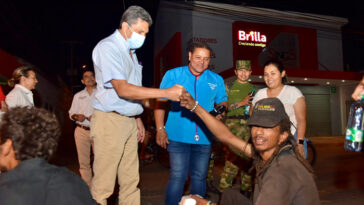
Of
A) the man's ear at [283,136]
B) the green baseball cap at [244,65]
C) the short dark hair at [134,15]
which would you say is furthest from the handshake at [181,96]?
Answer: the green baseball cap at [244,65]

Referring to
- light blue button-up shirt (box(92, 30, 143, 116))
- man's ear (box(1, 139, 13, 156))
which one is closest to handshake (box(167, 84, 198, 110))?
light blue button-up shirt (box(92, 30, 143, 116))

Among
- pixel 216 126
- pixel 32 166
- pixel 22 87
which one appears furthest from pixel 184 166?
pixel 22 87

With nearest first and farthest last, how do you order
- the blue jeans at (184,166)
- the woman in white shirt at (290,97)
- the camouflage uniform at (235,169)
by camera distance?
the blue jeans at (184,166) → the woman in white shirt at (290,97) → the camouflage uniform at (235,169)

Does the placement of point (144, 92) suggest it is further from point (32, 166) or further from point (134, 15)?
point (32, 166)

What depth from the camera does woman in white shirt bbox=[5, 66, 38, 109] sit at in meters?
4.14

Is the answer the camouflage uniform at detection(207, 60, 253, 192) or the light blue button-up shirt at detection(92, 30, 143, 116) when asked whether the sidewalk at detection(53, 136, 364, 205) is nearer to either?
the camouflage uniform at detection(207, 60, 253, 192)

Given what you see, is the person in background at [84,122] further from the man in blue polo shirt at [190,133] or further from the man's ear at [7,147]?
the man's ear at [7,147]

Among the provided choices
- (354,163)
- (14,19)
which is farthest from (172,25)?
(354,163)

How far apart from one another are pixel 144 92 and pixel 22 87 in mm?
2615

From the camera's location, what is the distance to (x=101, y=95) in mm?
2936

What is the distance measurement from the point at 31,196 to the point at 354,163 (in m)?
8.77

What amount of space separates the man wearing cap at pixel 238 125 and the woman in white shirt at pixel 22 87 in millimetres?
3177

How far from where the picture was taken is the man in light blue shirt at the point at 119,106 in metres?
2.77

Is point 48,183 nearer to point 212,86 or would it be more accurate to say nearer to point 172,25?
point 212,86
